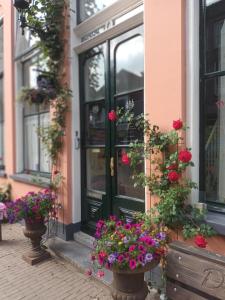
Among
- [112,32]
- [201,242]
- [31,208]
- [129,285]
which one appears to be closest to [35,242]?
[31,208]

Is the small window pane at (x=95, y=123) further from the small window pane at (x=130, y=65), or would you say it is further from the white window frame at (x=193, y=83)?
the white window frame at (x=193, y=83)

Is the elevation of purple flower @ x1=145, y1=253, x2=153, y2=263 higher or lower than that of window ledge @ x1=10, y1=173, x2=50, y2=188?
lower

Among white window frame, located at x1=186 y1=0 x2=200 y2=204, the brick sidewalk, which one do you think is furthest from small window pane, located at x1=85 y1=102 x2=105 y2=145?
the brick sidewalk

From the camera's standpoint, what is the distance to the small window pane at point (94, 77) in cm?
420

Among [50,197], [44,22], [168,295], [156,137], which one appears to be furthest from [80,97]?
[168,295]

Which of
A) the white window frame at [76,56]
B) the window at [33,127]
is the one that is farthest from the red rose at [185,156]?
the window at [33,127]

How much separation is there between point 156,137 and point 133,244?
1.07 meters

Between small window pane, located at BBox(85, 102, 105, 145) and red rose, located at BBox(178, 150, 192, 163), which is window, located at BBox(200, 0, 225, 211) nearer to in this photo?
red rose, located at BBox(178, 150, 192, 163)

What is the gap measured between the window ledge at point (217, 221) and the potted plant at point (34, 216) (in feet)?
7.19

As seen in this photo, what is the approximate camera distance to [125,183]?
150 inches

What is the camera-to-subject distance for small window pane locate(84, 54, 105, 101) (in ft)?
13.8

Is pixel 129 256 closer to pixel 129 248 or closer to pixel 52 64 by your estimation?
pixel 129 248

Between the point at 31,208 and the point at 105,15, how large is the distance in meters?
2.72

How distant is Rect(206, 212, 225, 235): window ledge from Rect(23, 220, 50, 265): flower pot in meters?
2.28
